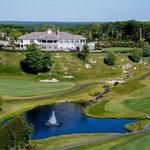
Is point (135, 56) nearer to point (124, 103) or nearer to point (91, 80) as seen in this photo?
point (91, 80)

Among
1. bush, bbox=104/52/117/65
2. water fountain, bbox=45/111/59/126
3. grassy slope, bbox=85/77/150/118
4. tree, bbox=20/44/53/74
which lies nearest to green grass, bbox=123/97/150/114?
grassy slope, bbox=85/77/150/118

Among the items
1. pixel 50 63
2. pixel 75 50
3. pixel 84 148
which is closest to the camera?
pixel 84 148

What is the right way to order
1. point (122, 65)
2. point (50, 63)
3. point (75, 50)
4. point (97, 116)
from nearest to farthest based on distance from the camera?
point (97, 116)
point (50, 63)
point (122, 65)
point (75, 50)

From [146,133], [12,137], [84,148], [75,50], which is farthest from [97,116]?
[75,50]

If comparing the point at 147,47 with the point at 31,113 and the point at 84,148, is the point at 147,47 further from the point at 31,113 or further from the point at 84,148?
the point at 84,148

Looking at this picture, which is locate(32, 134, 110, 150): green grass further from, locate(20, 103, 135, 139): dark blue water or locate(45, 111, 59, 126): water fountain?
locate(45, 111, 59, 126): water fountain

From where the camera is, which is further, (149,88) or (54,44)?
(54,44)
